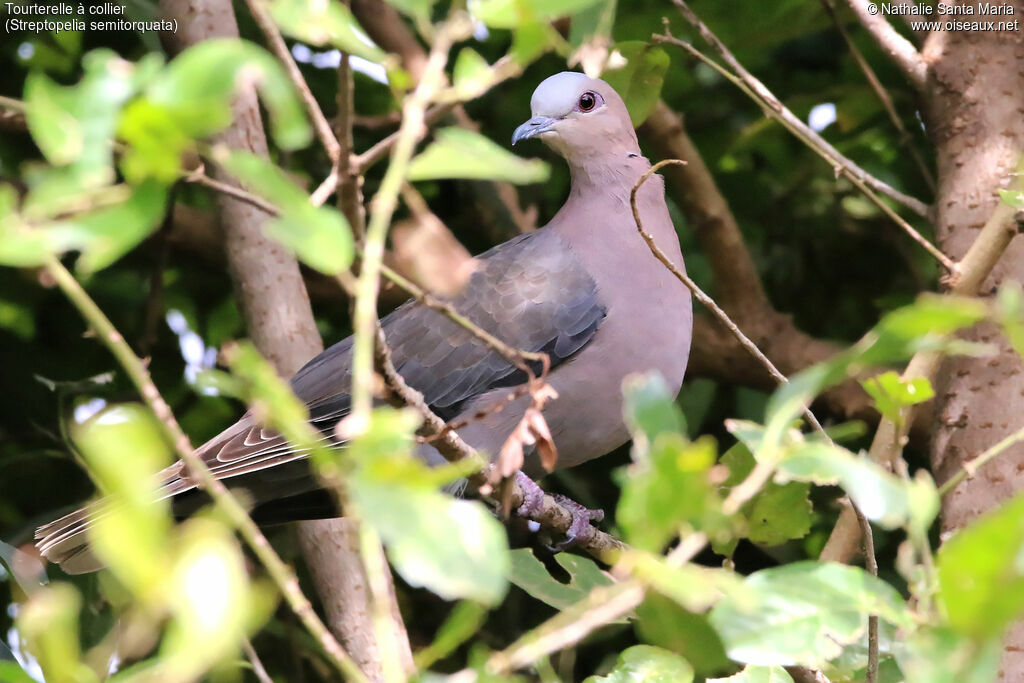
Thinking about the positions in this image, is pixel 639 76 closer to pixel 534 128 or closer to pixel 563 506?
pixel 534 128

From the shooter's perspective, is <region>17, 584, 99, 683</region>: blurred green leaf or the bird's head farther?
the bird's head

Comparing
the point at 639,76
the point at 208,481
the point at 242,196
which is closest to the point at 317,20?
the point at 242,196

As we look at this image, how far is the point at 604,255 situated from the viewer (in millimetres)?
2643

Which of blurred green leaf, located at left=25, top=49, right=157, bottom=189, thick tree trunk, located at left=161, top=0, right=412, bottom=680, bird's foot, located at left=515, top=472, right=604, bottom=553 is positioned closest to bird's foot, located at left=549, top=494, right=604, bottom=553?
bird's foot, located at left=515, top=472, right=604, bottom=553

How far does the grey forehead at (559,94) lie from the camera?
2730 millimetres

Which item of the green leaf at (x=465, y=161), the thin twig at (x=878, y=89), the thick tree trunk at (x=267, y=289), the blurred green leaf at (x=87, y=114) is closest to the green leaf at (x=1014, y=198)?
the green leaf at (x=465, y=161)

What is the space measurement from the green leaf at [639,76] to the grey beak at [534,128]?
0.23 meters

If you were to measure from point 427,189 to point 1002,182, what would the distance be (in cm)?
161

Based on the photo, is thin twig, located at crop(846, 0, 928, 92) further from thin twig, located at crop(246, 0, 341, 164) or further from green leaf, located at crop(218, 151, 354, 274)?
green leaf, located at crop(218, 151, 354, 274)

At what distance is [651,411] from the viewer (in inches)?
29.6

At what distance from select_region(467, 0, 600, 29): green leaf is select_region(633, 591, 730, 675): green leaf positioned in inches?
17.2

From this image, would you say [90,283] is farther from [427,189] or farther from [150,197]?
[150,197]

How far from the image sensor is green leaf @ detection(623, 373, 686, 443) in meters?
0.75

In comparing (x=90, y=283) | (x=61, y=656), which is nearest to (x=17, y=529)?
(x=90, y=283)
